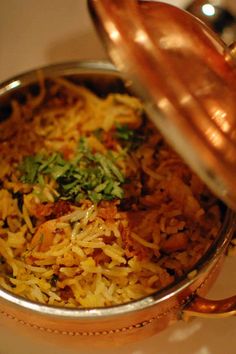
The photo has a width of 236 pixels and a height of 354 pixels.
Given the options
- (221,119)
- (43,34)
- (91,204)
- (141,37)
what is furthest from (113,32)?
(43,34)

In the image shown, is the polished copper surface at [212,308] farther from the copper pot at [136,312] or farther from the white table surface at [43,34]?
the white table surface at [43,34]

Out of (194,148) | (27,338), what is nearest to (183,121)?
(194,148)

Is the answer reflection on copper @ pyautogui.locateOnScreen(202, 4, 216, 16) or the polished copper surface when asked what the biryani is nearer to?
the polished copper surface

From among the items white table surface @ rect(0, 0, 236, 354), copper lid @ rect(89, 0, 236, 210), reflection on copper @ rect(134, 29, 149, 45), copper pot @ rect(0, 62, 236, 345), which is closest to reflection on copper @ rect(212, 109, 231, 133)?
copper lid @ rect(89, 0, 236, 210)

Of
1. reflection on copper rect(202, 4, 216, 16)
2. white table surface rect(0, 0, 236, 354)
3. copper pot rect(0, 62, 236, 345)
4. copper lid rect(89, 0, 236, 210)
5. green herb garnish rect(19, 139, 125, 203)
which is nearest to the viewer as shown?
copper lid rect(89, 0, 236, 210)

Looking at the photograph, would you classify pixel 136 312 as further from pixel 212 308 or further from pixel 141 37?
pixel 141 37

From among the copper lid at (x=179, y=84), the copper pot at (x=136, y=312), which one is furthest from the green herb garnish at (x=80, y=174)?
the copper lid at (x=179, y=84)

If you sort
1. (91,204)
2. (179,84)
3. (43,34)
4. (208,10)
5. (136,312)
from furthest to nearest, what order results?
(43,34) < (208,10) < (91,204) < (136,312) < (179,84)

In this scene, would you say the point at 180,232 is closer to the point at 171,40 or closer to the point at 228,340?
the point at 228,340
